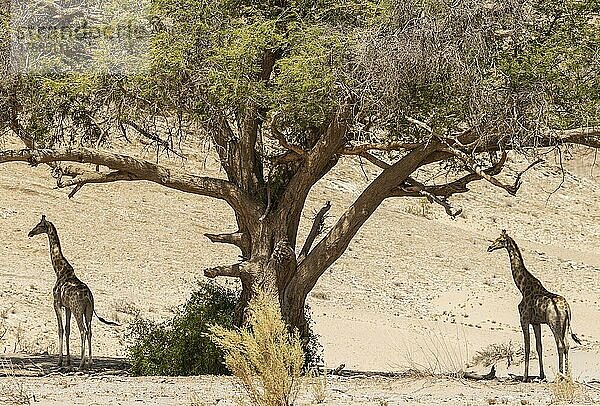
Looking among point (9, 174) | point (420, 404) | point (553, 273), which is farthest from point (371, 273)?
point (420, 404)

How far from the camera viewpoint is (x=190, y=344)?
16297 mm

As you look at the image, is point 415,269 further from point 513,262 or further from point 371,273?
point 513,262

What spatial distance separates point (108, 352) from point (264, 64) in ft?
27.4

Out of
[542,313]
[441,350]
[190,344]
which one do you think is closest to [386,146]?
[542,313]

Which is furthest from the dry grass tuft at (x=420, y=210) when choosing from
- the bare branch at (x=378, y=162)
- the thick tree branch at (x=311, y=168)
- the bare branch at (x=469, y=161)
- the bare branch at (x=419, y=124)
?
the bare branch at (x=419, y=124)

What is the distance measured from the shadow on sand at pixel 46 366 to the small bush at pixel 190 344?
1.69 feet

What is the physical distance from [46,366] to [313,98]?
6433 mm

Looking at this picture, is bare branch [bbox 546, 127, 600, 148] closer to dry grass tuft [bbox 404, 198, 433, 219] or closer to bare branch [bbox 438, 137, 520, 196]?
bare branch [bbox 438, 137, 520, 196]

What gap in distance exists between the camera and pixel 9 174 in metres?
38.8

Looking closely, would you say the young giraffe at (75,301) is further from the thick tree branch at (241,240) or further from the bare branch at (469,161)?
the bare branch at (469,161)

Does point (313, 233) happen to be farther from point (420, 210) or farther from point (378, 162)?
point (420, 210)

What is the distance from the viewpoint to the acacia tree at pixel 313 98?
1327 cm

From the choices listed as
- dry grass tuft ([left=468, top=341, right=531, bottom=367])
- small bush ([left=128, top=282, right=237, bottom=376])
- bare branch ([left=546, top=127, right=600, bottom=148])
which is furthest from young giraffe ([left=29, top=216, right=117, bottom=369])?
dry grass tuft ([left=468, top=341, right=531, bottom=367])

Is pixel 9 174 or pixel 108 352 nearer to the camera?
pixel 108 352
